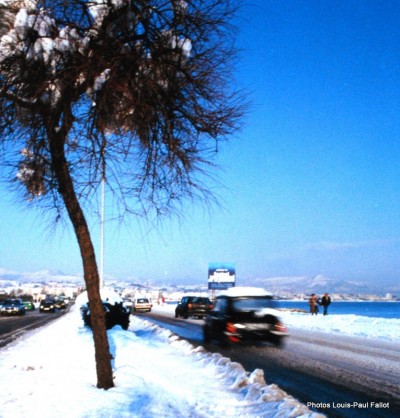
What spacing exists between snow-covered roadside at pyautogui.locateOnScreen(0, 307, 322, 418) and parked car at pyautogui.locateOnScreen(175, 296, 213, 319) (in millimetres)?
25141

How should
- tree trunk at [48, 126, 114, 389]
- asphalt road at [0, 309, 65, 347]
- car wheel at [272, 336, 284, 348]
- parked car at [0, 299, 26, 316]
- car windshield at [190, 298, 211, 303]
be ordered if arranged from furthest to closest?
1. parked car at [0, 299, 26, 316]
2. car windshield at [190, 298, 211, 303]
3. asphalt road at [0, 309, 65, 347]
4. car wheel at [272, 336, 284, 348]
5. tree trunk at [48, 126, 114, 389]

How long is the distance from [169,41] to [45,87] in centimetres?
180

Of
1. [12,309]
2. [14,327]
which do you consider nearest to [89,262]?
[14,327]

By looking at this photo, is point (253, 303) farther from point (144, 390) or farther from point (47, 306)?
point (47, 306)

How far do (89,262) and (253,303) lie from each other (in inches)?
393

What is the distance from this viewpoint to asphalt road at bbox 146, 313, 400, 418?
7352 millimetres

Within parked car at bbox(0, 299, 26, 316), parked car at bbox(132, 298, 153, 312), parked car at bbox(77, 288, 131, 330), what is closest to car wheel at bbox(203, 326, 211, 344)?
parked car at bbox(77, 288, 131, 330)

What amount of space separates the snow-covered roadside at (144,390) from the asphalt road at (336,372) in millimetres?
949

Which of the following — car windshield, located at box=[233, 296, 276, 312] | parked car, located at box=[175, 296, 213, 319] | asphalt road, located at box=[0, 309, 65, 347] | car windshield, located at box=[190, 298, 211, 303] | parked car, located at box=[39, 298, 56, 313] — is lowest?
parked car, located at box=[39, 298, 56, 313]

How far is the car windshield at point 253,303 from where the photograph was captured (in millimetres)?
16172

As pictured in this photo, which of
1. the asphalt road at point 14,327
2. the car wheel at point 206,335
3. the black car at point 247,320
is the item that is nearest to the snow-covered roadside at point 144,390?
the black car at point 247,320

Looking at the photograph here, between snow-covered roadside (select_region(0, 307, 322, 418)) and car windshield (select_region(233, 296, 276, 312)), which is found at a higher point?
car windshield (select_region(233, 296, 276, 312))

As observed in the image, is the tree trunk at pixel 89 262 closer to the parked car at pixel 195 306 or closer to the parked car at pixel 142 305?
the parked car at pixel 195 306

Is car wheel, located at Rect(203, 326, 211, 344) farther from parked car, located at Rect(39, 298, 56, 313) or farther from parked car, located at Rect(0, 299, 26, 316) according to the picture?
parked car, located at Rect(39, 298, 56, 313)
